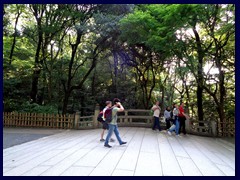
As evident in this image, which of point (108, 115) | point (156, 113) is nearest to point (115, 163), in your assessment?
point (108, 115)

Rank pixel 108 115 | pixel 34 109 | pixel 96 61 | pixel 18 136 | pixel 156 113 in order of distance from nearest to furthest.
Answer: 1. pixel 108 115
2. pixel 18 136
3. pixel 156 113
4. pixel 34 109
5. pixel 96 61

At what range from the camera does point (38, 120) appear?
1410 centimetres

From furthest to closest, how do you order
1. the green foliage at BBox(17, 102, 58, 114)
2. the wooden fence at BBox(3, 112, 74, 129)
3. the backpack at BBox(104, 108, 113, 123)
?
the green foliage at BBox(17, 102, 58, 114)
the wooden fence at BBox(3, 112, 74, 129)
the backpack at BBox(104, 108, 113, 123)

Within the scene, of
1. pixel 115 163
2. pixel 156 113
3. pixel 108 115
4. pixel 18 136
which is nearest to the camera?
pixel 115 163

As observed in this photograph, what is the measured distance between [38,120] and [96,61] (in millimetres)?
6452

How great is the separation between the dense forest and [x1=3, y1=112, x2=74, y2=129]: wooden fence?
3.40ft

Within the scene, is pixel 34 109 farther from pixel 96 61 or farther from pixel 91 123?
pixel 96 61

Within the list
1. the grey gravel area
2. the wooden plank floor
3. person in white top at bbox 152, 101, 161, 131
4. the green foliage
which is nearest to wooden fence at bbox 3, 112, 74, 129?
the green foliage

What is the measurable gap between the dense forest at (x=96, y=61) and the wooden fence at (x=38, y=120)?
1.04 metres

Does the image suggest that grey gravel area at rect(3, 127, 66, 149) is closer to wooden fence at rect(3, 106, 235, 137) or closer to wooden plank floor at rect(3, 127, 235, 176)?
wooden plank floor at rect(3, 127, 235, 176)

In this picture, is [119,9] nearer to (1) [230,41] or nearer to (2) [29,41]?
(1) [230,41]

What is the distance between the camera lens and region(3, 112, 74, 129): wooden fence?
13508 millimetres

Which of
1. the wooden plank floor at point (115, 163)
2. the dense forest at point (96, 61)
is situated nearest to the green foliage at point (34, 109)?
the dense forest at point (96, 61)

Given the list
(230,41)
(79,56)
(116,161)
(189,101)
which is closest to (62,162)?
(116,161)
